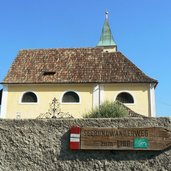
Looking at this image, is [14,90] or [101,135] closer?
[101,135]

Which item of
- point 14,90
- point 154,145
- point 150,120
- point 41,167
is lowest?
point 41,167

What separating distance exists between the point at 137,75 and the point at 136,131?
20395mm

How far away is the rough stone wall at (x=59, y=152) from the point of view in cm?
578

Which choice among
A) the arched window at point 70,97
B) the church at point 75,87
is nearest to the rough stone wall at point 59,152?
the church at point 75,87

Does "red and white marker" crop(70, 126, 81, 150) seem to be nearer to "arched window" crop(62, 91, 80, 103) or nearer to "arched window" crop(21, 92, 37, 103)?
"arched window" crop(62, 91, 80, 103)

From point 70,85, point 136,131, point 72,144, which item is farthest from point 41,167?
point 70,85

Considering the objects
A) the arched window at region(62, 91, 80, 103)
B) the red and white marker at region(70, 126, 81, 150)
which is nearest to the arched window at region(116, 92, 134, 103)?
the arched window at region(62, 91, 80, 103)

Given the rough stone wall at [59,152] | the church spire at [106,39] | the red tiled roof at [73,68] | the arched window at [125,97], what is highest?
the church spire at [106,39]

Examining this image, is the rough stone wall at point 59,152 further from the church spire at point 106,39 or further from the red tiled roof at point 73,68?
the church spire at point 106,39

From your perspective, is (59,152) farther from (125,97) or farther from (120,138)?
(125,97)

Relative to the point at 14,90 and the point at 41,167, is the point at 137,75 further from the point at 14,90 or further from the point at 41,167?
the point at 41,167

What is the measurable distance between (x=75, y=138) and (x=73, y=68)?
21443 millimetres

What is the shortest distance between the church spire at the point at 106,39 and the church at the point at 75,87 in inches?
808

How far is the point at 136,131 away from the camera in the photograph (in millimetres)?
5770
